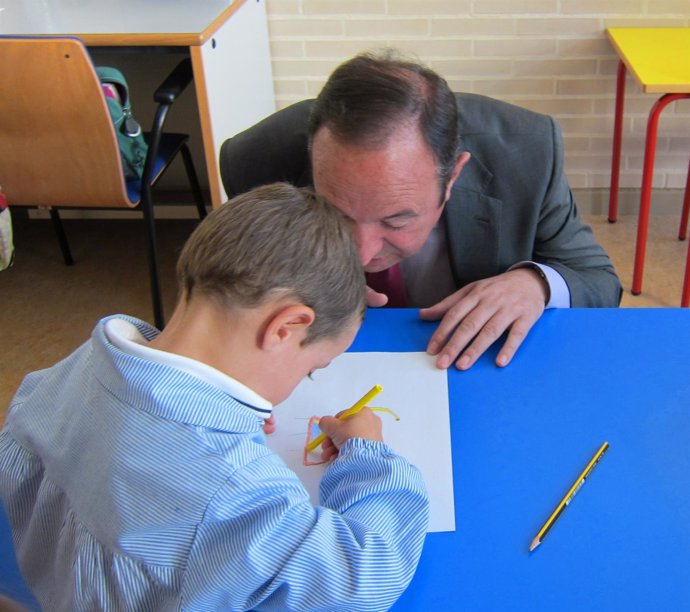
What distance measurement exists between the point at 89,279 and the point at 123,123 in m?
0.87

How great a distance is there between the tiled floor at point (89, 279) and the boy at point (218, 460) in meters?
1.66

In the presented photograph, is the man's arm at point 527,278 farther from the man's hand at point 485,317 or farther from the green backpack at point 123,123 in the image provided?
the green backpack at point 123,123

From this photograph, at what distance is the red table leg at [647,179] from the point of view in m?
2.39

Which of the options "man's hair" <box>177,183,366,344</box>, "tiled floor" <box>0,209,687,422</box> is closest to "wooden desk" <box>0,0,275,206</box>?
"tiled floor" <box>0,209,687,422</box>

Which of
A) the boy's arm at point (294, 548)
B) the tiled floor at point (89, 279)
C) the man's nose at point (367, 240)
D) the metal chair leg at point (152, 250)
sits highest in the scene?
the man's nose at point (367, 240)

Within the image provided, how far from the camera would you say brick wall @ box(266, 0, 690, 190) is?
2.88 m

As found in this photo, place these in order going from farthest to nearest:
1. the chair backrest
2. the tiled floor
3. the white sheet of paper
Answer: the tiled floor, the chair backrest, the white sheet of paper

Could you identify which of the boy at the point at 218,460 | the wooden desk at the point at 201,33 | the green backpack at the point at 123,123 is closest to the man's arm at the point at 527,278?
the boy at the point at 218,460

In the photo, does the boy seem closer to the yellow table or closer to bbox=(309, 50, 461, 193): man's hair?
bbox=(309, 50, 461, 193): man's hair

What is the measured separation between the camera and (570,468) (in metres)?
0.94

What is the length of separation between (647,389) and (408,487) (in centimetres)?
39

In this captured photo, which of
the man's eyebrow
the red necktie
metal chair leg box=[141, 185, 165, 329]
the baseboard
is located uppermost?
the man's eyebrow

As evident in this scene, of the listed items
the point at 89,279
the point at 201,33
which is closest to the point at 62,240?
the point at 89,279

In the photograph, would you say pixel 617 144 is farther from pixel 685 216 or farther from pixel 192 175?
pixel 192 175
